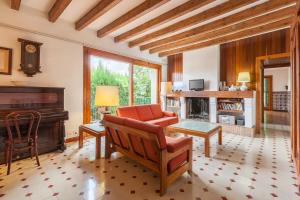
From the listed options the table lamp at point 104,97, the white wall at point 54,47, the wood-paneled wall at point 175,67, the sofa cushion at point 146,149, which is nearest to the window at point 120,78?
the white wall at point 54,47

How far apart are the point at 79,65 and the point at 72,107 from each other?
3.50ft

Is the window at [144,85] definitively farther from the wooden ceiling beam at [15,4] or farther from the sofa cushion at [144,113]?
the wooden ceiling beam at [15,4]

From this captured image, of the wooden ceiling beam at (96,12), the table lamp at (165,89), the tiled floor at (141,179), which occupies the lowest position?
the tiled floor at (141,179)

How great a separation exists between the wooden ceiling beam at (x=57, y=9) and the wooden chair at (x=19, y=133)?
1.93 metres

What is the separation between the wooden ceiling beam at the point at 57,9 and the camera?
9.29 feet

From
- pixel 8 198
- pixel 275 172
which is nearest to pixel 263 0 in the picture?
pixel 275 172

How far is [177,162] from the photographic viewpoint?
7.03ft

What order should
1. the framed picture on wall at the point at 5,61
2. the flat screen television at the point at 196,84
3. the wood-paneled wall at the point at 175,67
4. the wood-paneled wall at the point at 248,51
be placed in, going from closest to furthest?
the framed picture on wall at the point at 5,61, the wood-paneled wall at the point at 248,51, the flat screen television at the point at 196,84, the wood-paneled wall at the point at 175,67

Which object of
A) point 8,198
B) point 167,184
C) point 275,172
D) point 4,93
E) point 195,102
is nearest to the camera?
point 8,198

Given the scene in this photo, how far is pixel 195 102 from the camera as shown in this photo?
6051 millimetres

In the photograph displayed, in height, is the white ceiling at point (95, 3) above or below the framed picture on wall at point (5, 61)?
above

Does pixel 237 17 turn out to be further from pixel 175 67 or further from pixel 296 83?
pixel 175 67

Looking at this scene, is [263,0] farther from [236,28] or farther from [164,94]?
[164,94]

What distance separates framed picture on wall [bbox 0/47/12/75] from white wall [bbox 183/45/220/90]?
5111 mm
